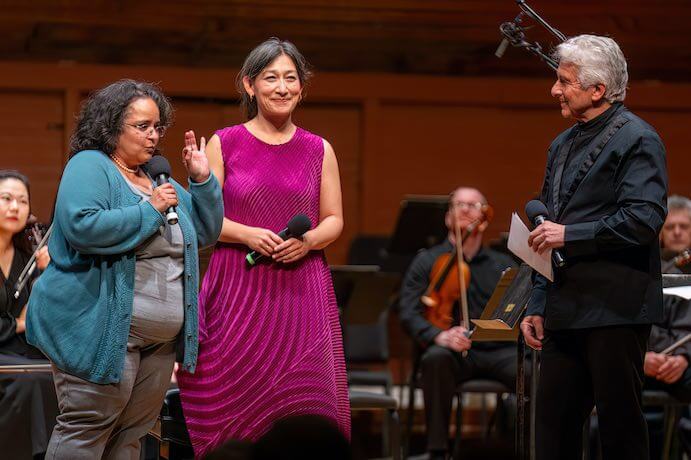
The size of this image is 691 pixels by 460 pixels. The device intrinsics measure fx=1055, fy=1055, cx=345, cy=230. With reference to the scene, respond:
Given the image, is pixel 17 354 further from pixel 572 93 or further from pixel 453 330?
pixel 572 93

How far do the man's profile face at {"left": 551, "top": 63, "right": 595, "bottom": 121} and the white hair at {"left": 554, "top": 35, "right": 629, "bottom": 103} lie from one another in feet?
0.05

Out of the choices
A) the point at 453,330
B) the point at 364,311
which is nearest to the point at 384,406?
the point at 453,330

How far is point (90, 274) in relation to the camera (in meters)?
3.11

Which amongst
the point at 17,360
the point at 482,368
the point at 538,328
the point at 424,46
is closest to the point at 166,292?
the point at 538,328

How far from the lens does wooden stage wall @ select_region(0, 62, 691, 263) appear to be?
825cm

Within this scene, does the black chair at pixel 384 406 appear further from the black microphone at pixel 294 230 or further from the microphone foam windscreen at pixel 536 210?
the microphone foam windscreen at pixel 536 210

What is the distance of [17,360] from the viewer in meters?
4.59

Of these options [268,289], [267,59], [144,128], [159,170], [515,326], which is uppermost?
[267,59]

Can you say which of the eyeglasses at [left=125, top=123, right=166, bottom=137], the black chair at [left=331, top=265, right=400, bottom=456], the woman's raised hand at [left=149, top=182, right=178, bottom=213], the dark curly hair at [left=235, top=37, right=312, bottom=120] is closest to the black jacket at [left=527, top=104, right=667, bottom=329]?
the dark curly hair at [left=235, top=37, right=312, bottom=120]

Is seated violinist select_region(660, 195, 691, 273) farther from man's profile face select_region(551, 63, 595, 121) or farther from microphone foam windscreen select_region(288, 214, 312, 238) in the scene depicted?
microphone foam windscreen select_region(288, 214, 312, 238)

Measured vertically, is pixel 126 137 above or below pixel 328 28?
below

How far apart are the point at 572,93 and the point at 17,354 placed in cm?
279

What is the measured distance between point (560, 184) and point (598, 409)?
0.70 m

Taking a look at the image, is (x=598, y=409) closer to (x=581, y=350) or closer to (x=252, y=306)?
(x=581, y=350)
